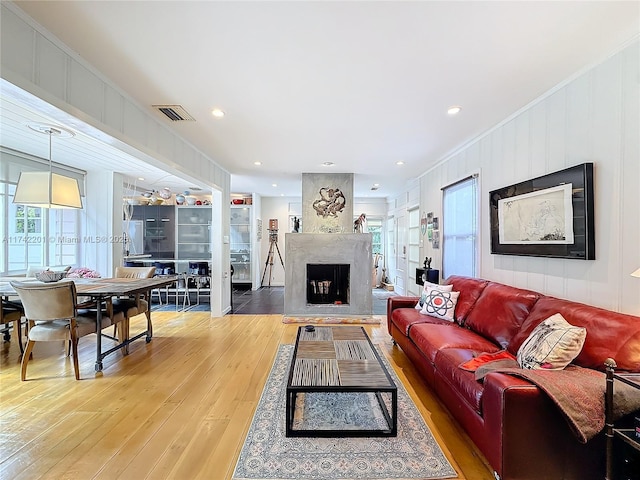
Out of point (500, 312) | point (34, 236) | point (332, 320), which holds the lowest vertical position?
point (332, 320)

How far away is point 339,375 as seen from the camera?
6.89 ft

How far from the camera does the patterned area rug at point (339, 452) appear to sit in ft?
5.57

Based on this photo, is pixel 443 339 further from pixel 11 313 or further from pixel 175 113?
pixel 11 313

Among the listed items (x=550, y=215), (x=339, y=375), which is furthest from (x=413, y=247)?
(x=339, y=375)

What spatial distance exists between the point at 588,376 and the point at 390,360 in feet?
6.41

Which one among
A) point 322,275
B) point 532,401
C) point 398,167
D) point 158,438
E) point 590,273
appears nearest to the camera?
point 532,401

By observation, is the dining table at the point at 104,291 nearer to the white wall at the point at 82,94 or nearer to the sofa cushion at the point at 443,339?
the white wall at the point at 82,94

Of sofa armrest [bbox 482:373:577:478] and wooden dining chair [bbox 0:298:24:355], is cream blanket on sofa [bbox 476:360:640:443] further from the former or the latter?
wooden dining chair [bbox 0:298:24:355]

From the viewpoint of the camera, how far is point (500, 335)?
2537 mm

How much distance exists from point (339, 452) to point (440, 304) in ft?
6.74

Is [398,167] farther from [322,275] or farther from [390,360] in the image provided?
[390,360]

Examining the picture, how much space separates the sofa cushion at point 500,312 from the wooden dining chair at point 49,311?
385 cm

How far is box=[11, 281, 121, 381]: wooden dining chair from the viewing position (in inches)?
108

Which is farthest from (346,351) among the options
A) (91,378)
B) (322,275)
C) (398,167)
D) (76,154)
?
(76,154)
